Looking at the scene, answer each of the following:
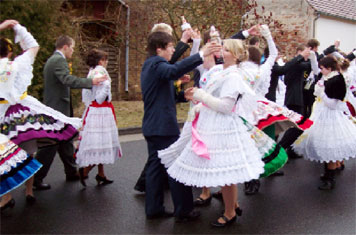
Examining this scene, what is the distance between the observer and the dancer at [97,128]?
17.5 feet

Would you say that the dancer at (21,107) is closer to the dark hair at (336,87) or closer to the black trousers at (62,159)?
the black trousers at (62,159)

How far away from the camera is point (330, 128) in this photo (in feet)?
18.6

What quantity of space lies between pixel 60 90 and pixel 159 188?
7.18 feet

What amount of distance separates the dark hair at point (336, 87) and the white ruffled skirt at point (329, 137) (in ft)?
0.97

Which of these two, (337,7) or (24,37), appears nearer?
(24,37)

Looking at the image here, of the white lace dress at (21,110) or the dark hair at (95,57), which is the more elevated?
the dark hair at (95,57)

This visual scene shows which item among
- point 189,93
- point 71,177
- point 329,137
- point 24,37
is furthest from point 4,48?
point 329,137

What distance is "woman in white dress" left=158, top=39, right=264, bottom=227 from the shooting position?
368 centimetres

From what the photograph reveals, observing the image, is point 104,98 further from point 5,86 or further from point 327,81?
point 327,81

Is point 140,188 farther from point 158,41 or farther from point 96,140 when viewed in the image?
point 158,41

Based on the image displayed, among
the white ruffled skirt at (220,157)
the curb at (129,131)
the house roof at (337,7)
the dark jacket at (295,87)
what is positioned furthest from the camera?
the house roof at (337,7)

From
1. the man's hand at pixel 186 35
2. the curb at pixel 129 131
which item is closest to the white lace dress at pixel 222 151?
the man's hand at pixel 186 35

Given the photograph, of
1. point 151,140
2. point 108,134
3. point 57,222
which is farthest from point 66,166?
point 151,140

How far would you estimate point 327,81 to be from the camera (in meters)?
5.48
